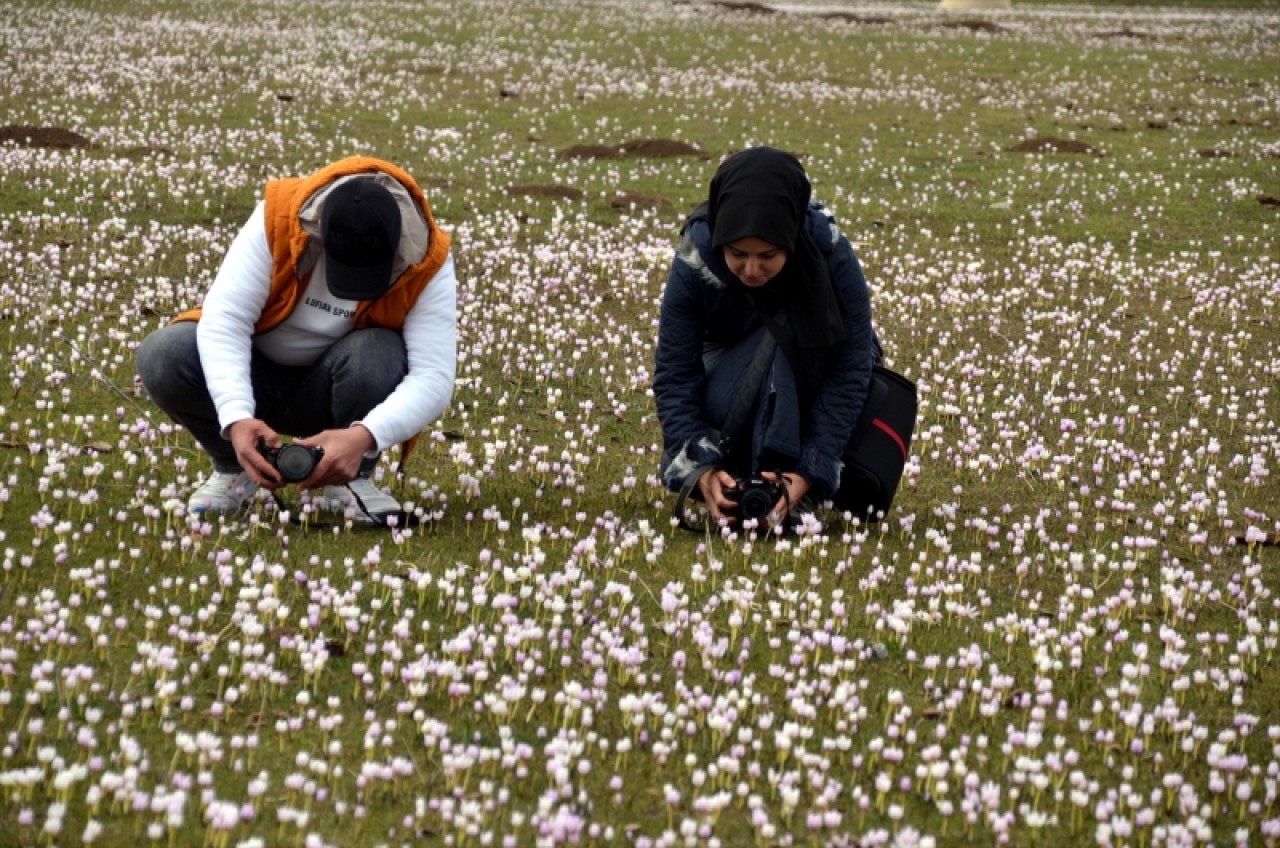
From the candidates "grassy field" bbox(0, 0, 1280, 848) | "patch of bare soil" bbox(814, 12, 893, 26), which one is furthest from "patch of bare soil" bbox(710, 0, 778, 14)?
"grassy field" bbox(0, 0, 1280, 848)

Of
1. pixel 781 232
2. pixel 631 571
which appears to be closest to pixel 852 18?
pixel 781 232

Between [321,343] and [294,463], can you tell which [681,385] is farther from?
[294,463]

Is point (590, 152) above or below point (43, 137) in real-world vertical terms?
below

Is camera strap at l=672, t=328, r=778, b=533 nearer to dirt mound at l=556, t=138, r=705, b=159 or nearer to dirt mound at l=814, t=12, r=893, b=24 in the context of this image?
dirt mound at l=556, t=138, r=705, b=159

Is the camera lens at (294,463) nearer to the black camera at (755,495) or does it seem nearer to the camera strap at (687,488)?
the camera strap at (687,488)

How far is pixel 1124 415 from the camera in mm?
12523

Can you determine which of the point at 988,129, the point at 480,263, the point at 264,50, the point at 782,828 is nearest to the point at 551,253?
the point at 480,263

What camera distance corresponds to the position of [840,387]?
8.99m

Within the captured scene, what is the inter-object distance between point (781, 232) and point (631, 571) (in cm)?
208

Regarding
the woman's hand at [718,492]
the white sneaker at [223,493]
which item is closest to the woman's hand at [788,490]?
the woman's hand at [718,492]

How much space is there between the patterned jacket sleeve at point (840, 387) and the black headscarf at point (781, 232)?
0.49ft

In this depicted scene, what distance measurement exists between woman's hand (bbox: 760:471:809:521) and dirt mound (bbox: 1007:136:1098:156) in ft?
64.3

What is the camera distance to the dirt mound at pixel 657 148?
2494 centimetres

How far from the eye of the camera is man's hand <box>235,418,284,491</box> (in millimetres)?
7922
